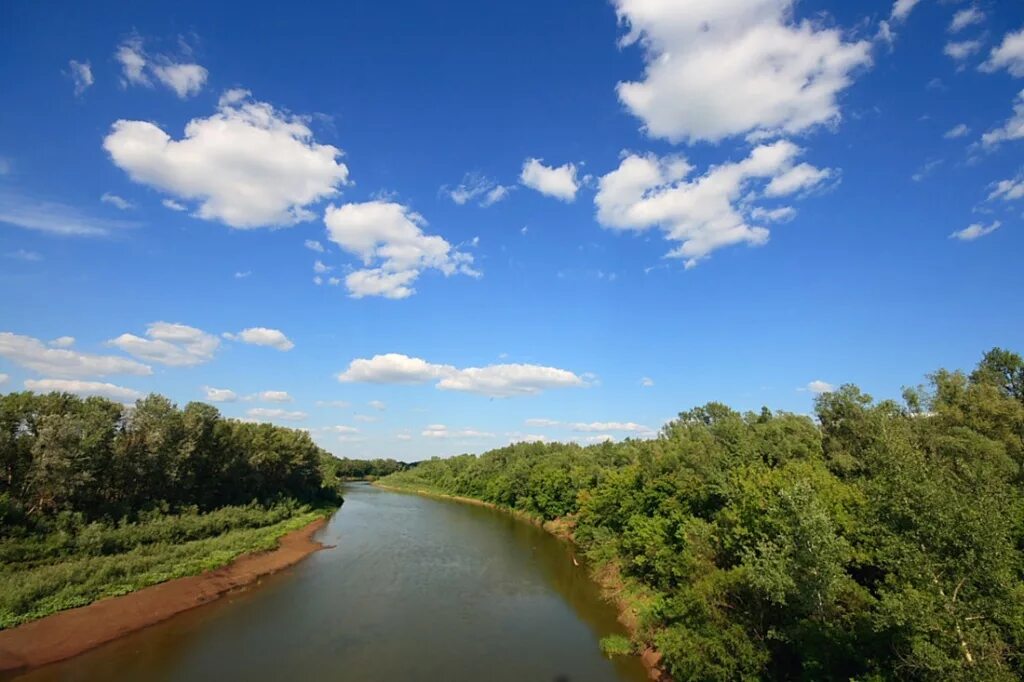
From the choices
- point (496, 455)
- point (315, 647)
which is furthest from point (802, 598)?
point (496, 455)

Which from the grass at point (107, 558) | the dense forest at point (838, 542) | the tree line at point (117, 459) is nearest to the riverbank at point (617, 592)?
the dense forest at point (838, 542)

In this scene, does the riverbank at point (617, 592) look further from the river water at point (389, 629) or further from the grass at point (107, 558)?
the grass at point (107, 558)

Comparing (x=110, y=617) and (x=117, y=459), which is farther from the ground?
(x=117, y=459)

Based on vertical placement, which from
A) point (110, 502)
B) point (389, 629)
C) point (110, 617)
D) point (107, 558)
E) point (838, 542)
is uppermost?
point (838, 542)

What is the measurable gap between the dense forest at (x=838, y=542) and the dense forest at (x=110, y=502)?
3152 cm

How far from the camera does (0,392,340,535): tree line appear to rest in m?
36.8

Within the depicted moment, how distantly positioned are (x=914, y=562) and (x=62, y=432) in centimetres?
4962

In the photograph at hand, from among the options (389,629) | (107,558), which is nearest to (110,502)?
(107,558)

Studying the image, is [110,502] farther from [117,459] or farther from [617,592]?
[617,592]

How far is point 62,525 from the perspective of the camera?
35.9m

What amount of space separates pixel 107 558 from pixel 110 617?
8.35 meters

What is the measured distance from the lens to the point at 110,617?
2741 cm

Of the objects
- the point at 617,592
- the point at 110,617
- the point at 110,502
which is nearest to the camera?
the point at 110,617

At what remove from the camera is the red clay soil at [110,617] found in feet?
75.1
